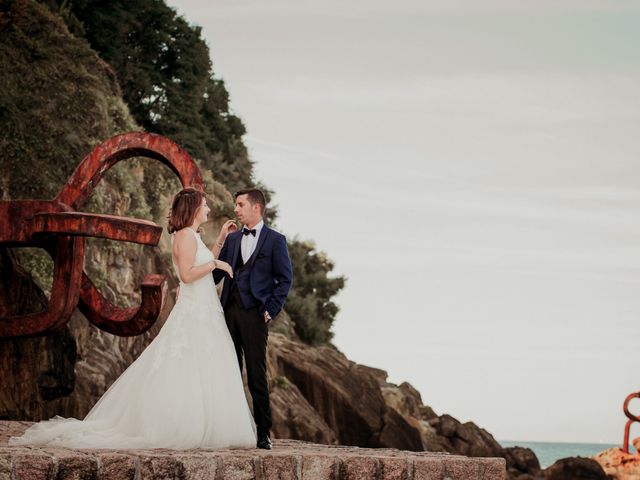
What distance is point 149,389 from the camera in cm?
821

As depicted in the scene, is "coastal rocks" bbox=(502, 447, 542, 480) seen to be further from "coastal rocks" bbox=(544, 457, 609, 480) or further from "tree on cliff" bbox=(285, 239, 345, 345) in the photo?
"tree on cliff" bbox=(285, 239, 345, 345)

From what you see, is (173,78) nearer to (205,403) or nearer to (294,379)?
(294,379)

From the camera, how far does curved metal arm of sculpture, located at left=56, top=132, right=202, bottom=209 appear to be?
944 centimetres

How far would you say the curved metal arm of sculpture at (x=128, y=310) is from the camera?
9.13 m

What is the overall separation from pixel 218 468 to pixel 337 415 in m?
14.3

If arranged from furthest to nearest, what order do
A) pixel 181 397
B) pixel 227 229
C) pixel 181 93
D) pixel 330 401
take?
1. pixel 181 93
2. pixel 330 401
3. pixel 227 229
4. pixel 181 397

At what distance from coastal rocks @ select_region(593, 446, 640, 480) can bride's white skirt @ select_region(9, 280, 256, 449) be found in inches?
858

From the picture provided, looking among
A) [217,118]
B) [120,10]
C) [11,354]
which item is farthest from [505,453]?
[11,354]

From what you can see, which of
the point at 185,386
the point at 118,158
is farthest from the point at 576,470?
the point at 185,386

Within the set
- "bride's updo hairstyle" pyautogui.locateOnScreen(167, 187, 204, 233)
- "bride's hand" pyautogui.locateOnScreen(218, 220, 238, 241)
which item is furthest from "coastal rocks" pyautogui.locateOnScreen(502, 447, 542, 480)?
"bride's updo hairstyle" pyautogui.locateOnScreen(167, 187, 204, 233)

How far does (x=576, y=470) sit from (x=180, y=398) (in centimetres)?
2260

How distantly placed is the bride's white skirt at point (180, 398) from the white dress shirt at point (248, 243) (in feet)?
1.33

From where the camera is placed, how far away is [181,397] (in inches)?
320

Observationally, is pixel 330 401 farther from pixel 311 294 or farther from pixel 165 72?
pixel 165 72
